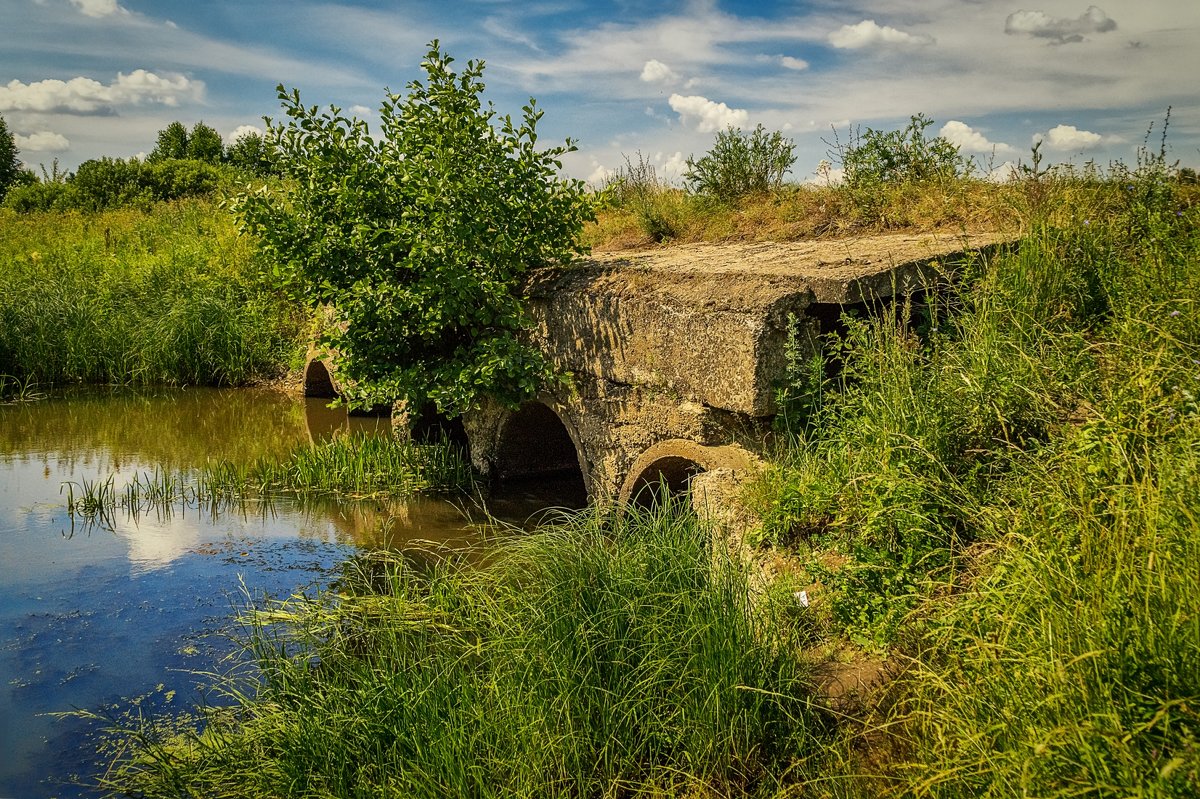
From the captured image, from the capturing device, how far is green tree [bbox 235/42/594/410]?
8.21 m

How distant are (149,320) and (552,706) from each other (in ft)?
43.9

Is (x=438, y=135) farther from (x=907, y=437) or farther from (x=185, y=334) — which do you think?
(x=185, y=334)

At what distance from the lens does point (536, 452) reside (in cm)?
1014

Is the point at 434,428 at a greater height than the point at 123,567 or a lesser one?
greater

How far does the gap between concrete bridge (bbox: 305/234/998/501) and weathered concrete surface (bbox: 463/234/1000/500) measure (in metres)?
0.01

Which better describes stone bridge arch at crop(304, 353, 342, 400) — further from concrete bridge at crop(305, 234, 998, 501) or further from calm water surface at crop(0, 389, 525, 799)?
concrete bridge at crop(305, 234, 998, 501)

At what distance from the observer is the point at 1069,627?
296cm

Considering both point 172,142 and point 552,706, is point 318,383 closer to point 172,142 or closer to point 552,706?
point 552,706

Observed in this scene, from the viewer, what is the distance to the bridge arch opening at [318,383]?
47.6 feet

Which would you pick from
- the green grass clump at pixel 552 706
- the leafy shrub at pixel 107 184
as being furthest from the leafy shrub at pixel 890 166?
the leafy shrub at pixel 107 184

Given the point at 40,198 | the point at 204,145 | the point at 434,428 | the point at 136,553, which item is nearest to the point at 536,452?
the point at 434,428

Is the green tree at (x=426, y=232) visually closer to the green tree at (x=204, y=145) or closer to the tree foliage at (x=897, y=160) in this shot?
the tree foliage at (x=897, y=160)

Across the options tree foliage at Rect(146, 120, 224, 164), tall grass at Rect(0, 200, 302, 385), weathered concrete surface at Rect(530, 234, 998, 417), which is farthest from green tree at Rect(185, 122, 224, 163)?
weathered concrete surface at Rect(530, 234, 998, 417)

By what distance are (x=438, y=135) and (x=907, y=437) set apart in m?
5.53
